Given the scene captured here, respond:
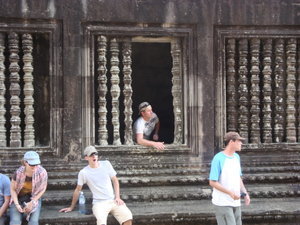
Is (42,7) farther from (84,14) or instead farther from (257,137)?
(257,137)

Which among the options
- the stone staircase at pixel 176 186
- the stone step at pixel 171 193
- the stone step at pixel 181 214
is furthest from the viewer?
the stone step at pixel 171 193

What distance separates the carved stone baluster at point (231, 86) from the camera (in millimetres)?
7812

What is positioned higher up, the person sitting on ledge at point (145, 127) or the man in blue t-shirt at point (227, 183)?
the person sitting on ledge at point (145, 127)

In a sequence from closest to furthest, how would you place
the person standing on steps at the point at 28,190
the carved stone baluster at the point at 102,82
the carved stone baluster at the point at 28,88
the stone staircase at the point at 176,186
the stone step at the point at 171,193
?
1. the person standing on steps at the point at 28,190
2. the stone staircase at the point at 176,186
3. the stone step at the point at 171,193
4. the carved stone baluster at the point at 28,88
5. the carved stone baluster at the point at 102,82

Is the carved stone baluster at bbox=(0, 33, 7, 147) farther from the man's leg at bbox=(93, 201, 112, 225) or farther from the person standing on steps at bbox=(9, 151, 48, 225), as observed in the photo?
the man's leg at bbox=(93, 201, 112, 225)

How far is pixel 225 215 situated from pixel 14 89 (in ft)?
11.8

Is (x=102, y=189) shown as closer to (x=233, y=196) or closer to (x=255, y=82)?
(x=233, y=196)

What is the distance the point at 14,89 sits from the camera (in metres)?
7.34

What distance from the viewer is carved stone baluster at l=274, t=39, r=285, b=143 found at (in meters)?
7.88

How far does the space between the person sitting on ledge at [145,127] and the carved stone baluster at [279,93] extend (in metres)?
1.89

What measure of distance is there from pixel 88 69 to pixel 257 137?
288cm

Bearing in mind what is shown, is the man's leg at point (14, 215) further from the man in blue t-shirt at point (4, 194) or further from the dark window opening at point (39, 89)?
the dark window opening at point (39, 89)

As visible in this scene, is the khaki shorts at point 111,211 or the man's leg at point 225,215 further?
the khaki shorts at point 111,211

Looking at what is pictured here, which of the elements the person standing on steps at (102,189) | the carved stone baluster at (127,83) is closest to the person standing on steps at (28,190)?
the person standing on steps at (102,189)
